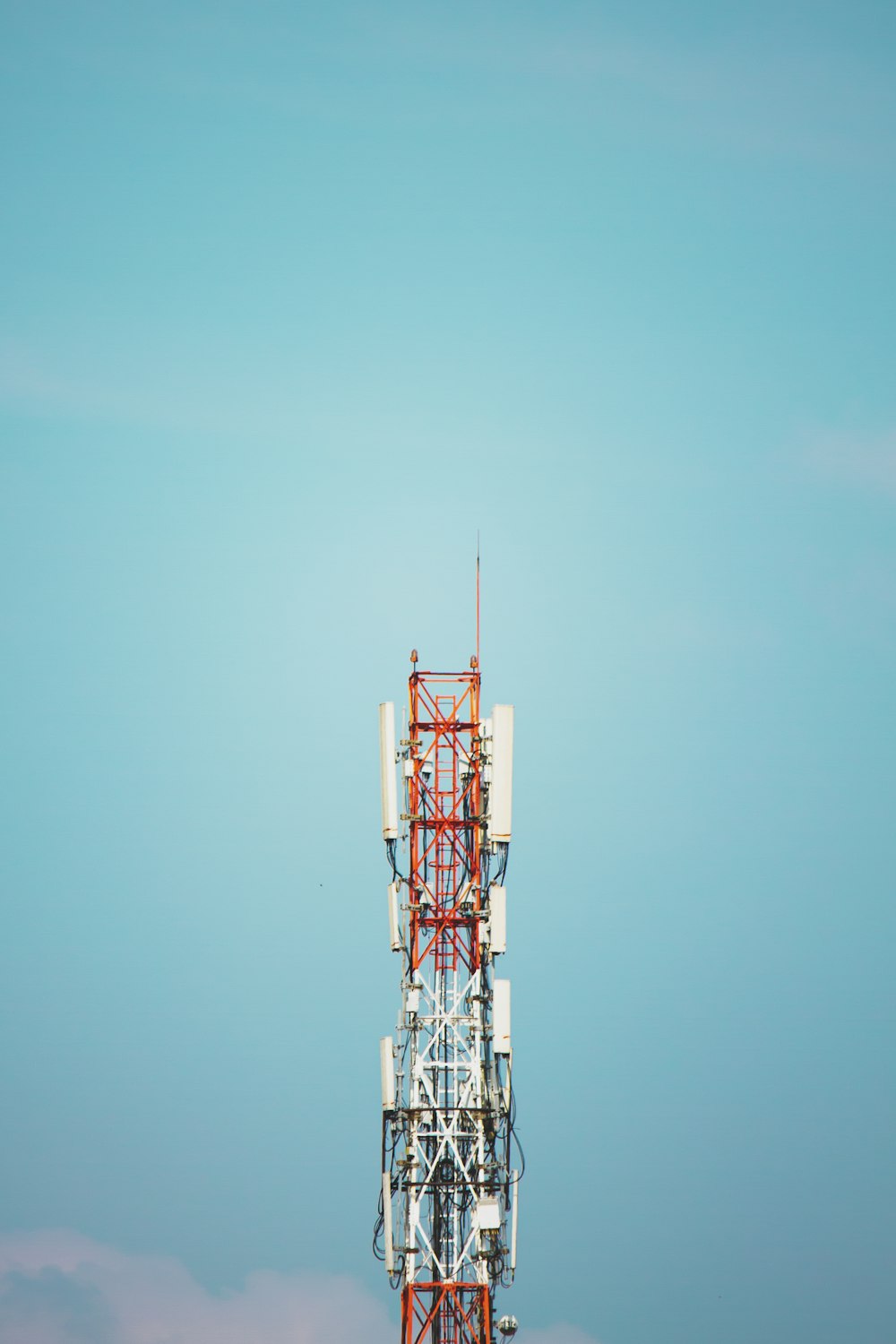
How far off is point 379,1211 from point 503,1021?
826 cm

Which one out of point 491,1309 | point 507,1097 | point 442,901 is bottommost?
point 491,1309

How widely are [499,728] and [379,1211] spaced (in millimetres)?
18082

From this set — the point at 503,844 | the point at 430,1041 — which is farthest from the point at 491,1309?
the point at 503,844

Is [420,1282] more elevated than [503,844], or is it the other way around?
[503,844]

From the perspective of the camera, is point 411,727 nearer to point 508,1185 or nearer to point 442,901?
point 442,901

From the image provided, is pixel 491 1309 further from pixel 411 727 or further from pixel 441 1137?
pixel 411 727

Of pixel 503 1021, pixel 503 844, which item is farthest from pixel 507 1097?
pixel 503 844

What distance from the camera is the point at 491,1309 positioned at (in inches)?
4099

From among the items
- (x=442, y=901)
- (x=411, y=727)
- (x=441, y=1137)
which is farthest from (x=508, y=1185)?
(x=411, y=727)

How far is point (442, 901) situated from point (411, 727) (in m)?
6.64

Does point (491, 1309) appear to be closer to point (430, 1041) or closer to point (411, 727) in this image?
point (430, 1041)

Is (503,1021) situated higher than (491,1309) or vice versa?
(503,1021)

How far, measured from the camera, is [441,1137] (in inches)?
4146

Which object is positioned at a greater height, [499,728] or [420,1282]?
[499,728]
